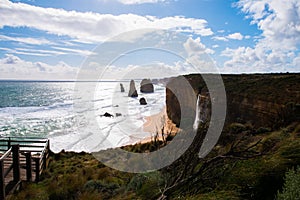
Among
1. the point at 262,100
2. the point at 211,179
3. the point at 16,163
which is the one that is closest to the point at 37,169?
the point at 16,163

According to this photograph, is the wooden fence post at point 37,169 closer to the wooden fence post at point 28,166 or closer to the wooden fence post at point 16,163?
the wooden fence post at point 28,166

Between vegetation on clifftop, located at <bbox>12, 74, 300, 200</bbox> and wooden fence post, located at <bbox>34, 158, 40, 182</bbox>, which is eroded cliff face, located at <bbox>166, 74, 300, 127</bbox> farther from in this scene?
wooden fence post, located at <bbox>34, 158, 40, 182</bbox>

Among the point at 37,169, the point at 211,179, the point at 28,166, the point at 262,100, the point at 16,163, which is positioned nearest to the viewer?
the point at 211,179

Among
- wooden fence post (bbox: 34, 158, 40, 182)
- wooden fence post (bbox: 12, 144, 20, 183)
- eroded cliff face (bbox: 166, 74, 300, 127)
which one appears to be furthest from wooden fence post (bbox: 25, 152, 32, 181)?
eroded cliff face (bbox: 166, 74, 300, 127)

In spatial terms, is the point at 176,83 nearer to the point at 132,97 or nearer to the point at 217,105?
the point at 217,105

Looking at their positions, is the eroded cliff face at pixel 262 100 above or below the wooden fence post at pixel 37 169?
above

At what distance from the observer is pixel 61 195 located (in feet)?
17.0

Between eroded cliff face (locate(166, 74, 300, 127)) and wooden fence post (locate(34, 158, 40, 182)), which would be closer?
wooden fence post (locate(34, 158, 40, 182))

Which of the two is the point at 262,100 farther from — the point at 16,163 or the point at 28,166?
the point at 16,163

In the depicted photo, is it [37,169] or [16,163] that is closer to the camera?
[16,163]

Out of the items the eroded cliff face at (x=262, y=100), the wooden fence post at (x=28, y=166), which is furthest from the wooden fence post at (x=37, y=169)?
the eroded cliff face at (x=262, y=100)

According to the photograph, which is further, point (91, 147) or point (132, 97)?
point (132, 97)

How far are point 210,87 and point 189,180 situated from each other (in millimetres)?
19081

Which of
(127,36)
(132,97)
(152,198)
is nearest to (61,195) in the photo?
(152,198)
